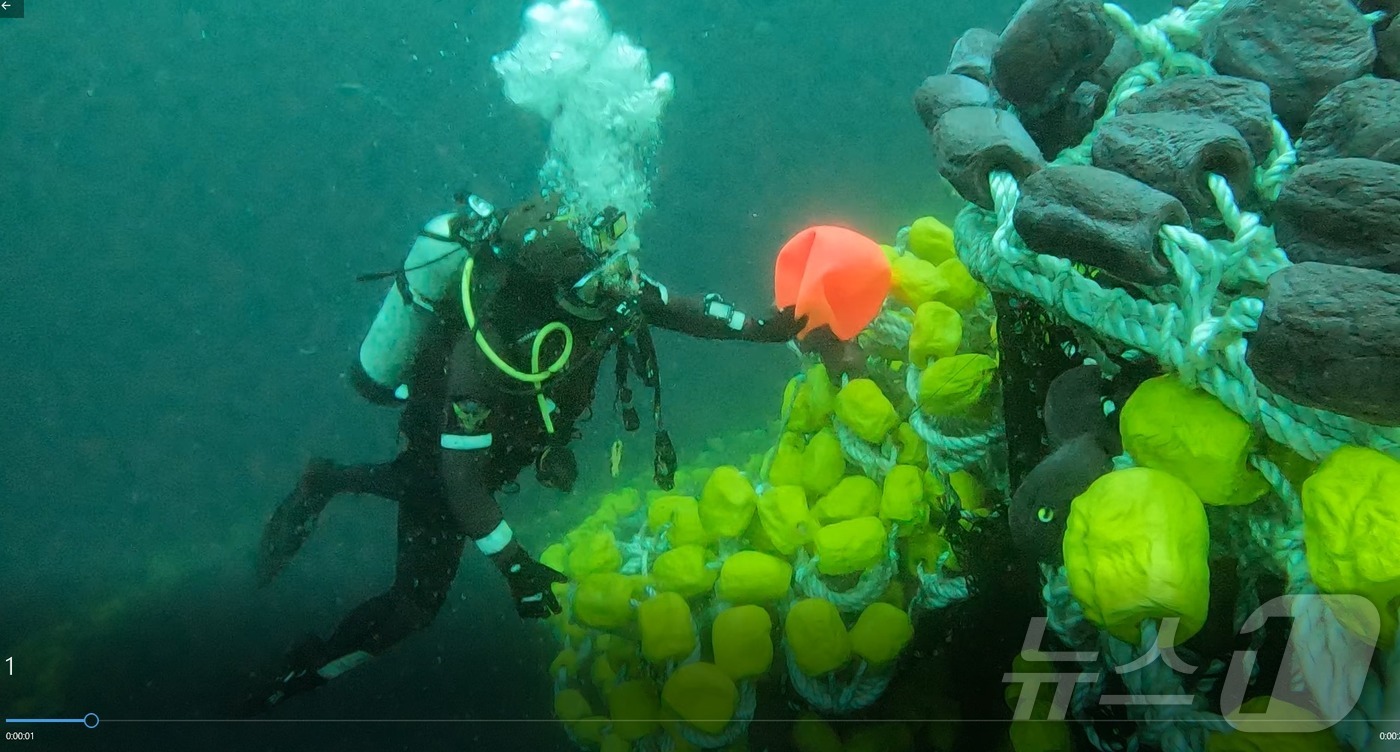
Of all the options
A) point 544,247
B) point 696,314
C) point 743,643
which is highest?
point 544,247

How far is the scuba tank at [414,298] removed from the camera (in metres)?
3.28

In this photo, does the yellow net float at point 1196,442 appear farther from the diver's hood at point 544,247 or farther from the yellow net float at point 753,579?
the diver's hood at point 544,247

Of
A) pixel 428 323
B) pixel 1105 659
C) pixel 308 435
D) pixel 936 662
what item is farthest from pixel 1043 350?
pixel 308 435

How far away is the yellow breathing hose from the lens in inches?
118

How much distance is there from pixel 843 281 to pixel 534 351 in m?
1.37

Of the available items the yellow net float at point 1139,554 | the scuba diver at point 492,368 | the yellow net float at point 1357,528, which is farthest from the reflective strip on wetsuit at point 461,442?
the yellow net float at point 1357,528

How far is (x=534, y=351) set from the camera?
301 centimetres

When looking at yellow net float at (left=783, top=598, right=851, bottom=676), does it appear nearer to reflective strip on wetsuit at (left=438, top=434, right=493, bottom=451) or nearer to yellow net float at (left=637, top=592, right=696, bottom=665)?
yellow net float at (left=637, top=592, right=696, bottom=665)

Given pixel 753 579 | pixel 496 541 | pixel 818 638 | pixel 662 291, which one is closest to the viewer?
pixel 818 638

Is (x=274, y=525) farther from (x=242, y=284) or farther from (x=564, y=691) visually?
(x=242, y=284)

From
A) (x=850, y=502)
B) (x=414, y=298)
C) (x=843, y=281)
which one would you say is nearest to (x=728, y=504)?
(x=850, y=502)

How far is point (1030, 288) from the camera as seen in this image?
1498 mm

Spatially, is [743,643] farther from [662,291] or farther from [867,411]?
[662,291]

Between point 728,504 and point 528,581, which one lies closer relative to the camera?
point 728,504
